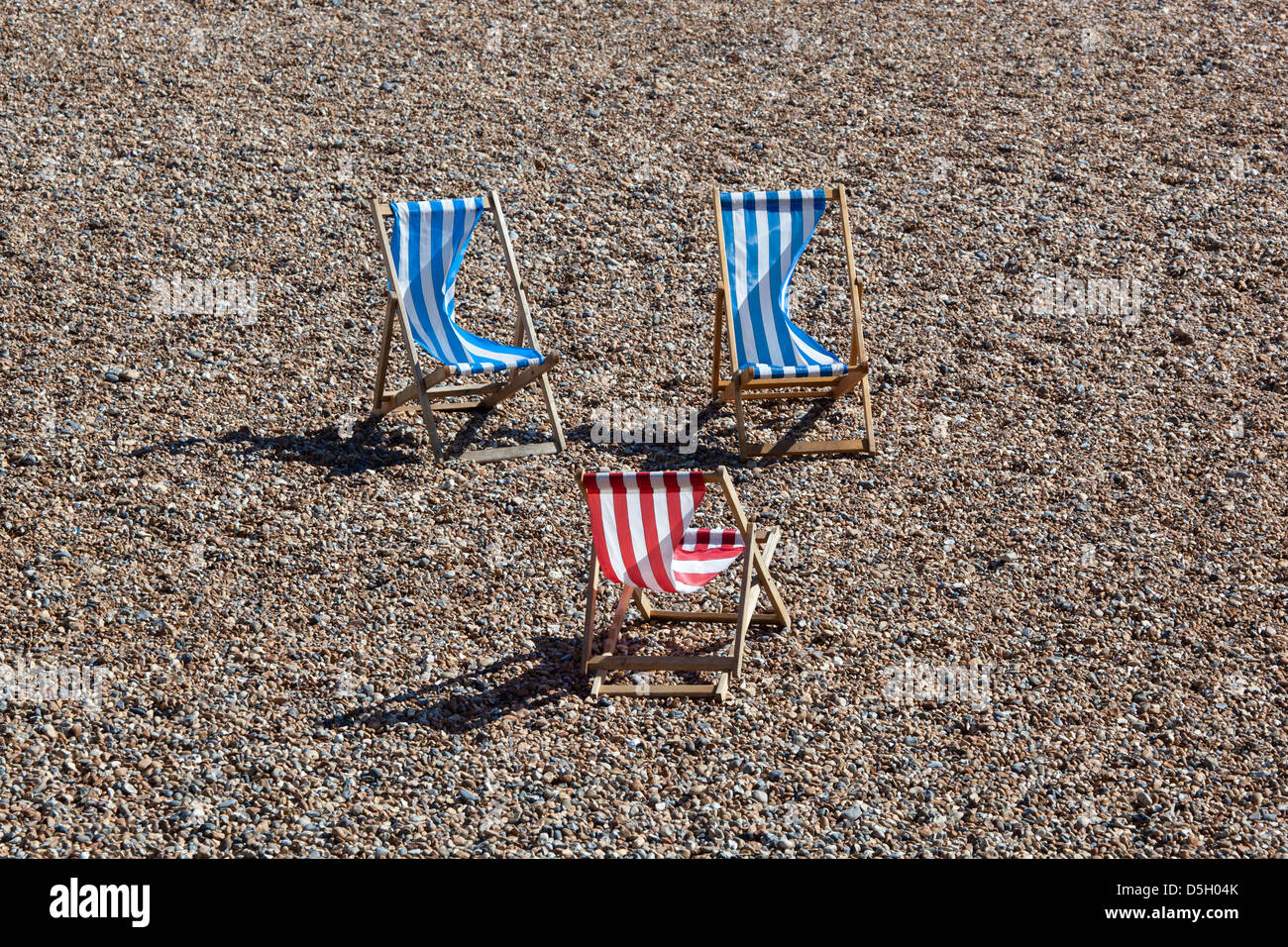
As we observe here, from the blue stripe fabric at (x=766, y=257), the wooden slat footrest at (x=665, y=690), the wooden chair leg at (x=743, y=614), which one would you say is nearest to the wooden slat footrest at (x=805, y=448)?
the blue stripe fabric at (x=766, y=257)

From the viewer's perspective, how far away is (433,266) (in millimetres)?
6816

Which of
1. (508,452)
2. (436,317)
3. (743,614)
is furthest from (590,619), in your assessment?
(436,317)

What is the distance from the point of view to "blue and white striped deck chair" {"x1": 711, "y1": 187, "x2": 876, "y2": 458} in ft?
21.7

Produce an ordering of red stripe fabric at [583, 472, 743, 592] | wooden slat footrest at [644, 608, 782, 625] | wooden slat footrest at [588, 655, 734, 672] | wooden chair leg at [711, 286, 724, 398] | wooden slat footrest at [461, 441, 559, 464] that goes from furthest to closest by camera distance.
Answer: wooden chair leg at [711, 286, 724, 398]
wooden slat footrest at [461, 441, 559, 464]
wooden slat footrest at [644, 608, 782, 625]
wooden slat footrest at [588, 655, 734, 672]
red stripe fabric at [583, 472, 743, 592]

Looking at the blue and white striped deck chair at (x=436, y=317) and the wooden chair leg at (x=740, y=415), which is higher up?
the blue and white striped deck chair at (x=436, y=317)

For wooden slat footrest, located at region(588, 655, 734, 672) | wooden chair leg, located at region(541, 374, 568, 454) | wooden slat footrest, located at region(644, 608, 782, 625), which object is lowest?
wooden slat footrest, located at region(588, 655, 734, 672)

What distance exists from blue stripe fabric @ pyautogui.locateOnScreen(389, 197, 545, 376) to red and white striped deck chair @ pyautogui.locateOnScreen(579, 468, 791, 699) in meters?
1.79

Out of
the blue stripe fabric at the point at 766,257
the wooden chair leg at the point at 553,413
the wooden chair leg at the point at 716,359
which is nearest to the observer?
the wooden chair leg at the point at 553,413

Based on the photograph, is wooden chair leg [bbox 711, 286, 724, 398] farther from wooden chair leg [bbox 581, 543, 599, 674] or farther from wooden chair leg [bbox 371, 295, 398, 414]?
wooden chair leg [bbox 581, 543, 599, 674]

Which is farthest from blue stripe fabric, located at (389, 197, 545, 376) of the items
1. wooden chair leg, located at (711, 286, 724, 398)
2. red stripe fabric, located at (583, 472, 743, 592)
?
red stripe fabric, located at (583, 472, 743, 592)

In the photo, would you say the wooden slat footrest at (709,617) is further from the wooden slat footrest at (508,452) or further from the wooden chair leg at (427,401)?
the wooden chair leg at (427,401)

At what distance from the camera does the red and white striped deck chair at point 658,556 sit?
16.4 ft

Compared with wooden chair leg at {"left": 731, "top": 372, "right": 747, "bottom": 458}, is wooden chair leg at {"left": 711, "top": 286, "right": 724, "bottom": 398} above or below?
above

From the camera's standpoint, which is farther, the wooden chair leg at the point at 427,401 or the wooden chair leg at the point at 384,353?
the wooden chair leg at the point at 384,353
